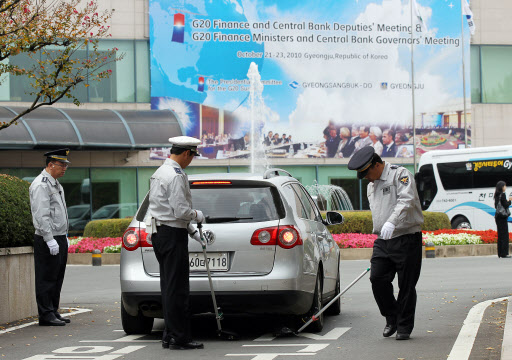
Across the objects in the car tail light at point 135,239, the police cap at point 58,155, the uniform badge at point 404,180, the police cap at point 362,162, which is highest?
the police cap at point 58,155

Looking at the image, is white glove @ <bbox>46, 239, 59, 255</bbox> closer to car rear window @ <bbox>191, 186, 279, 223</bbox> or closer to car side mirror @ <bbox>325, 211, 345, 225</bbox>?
car rear window @ <bbox>191, 186, 279, 223</bbox>

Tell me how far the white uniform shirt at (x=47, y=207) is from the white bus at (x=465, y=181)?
23.4 meters

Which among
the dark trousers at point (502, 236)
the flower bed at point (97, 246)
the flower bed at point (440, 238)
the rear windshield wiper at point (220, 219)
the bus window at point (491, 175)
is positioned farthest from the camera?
the bus window at point (491, 175)

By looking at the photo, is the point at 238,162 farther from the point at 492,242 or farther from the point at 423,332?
the point at 423,332

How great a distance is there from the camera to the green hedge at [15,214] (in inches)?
427

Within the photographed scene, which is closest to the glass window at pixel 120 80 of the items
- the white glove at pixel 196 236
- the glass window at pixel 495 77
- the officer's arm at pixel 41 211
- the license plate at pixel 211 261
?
the glass window at pixel 495 77

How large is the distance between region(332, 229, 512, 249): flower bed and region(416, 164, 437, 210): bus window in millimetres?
8754

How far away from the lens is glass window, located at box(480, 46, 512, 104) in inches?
1865

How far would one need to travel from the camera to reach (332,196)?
4569 cm

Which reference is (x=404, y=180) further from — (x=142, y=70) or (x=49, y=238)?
(x=142, y=70)

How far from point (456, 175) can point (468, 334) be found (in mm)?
26135

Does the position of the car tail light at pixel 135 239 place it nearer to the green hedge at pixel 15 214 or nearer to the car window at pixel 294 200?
the car window at pixel 294 200

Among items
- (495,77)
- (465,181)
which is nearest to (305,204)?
(465,181)

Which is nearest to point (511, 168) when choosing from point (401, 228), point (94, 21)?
point (94, 21)
